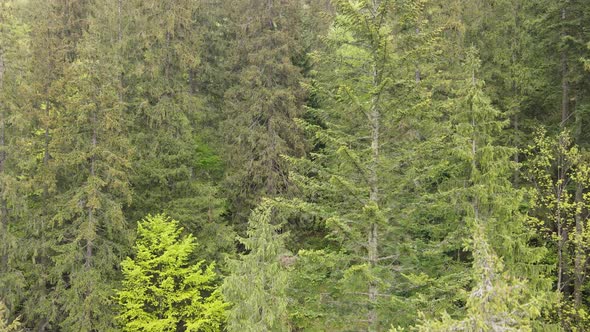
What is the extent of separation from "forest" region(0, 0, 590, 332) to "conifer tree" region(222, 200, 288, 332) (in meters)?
0.06

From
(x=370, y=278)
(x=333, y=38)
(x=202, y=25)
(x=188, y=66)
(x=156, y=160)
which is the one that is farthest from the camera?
(x=202, y=25)

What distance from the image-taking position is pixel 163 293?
56.5 feet

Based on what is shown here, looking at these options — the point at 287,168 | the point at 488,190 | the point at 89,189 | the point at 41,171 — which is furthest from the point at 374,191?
the point at 41,171

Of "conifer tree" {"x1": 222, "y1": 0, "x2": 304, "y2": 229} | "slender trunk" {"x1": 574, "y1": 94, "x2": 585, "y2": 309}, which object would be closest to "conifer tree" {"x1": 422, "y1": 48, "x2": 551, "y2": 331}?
"slender trunk" {"x1": 574, "y1": 94, "x2": 585, "y2": 309}

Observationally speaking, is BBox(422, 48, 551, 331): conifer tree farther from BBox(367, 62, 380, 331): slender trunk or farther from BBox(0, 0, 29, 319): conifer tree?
BBox(0, 0, 29, 319): conifer tree

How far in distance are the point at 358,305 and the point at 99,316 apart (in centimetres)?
1027

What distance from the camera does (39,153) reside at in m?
18.4

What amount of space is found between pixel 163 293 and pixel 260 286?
6.69 m

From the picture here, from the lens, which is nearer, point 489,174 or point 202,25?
point 489,174

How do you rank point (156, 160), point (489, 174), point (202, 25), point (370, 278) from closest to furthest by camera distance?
1. point (370, 278)
2. point (489, 174)
3. point (156, 160)
4. point (202, 25)

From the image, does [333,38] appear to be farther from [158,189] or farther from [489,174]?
[158,189]

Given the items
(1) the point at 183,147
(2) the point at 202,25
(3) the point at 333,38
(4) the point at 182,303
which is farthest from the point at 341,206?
(2) the point at 202,25

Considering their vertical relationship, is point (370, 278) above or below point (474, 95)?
below

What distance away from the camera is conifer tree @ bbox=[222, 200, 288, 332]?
472 inches
